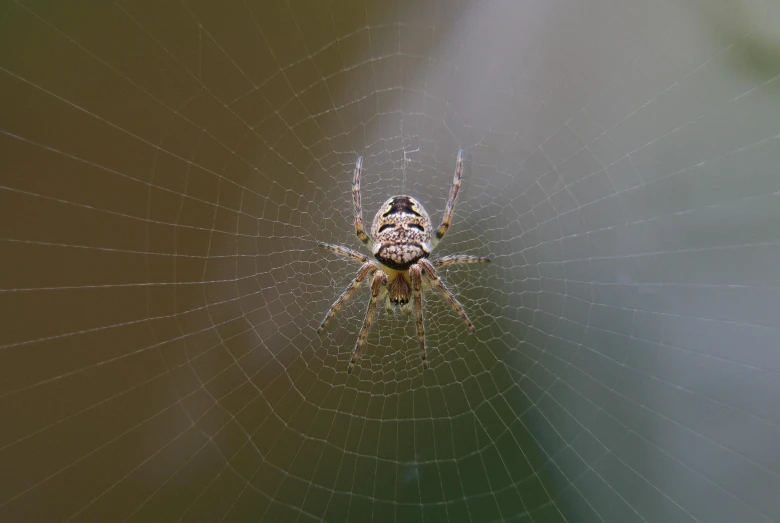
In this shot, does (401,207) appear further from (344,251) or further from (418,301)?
(418,301)

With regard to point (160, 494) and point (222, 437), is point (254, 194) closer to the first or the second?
point (222, 437)

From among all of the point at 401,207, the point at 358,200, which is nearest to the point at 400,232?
the point at 401,207

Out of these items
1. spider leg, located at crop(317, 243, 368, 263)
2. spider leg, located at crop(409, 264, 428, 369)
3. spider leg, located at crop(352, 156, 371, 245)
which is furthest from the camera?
spider leg, located at crop(352, 156, 371, 245)

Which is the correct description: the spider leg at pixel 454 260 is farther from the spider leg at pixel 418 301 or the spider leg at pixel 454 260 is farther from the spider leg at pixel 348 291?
the spider leg at pixel 348 291

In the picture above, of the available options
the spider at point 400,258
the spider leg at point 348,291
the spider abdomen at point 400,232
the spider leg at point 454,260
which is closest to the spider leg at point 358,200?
the spider at point 400,258

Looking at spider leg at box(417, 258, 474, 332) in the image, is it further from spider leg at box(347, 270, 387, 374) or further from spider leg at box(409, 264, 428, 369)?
spider leg at box(347, 270, 387, 374)

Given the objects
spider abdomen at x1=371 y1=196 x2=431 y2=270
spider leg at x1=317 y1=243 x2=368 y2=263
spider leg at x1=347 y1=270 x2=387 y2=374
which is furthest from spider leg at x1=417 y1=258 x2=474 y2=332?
spider leg at x1=317 y1=243 x2=368 y2=263

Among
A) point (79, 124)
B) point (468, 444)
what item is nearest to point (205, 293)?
point (79, 124)
